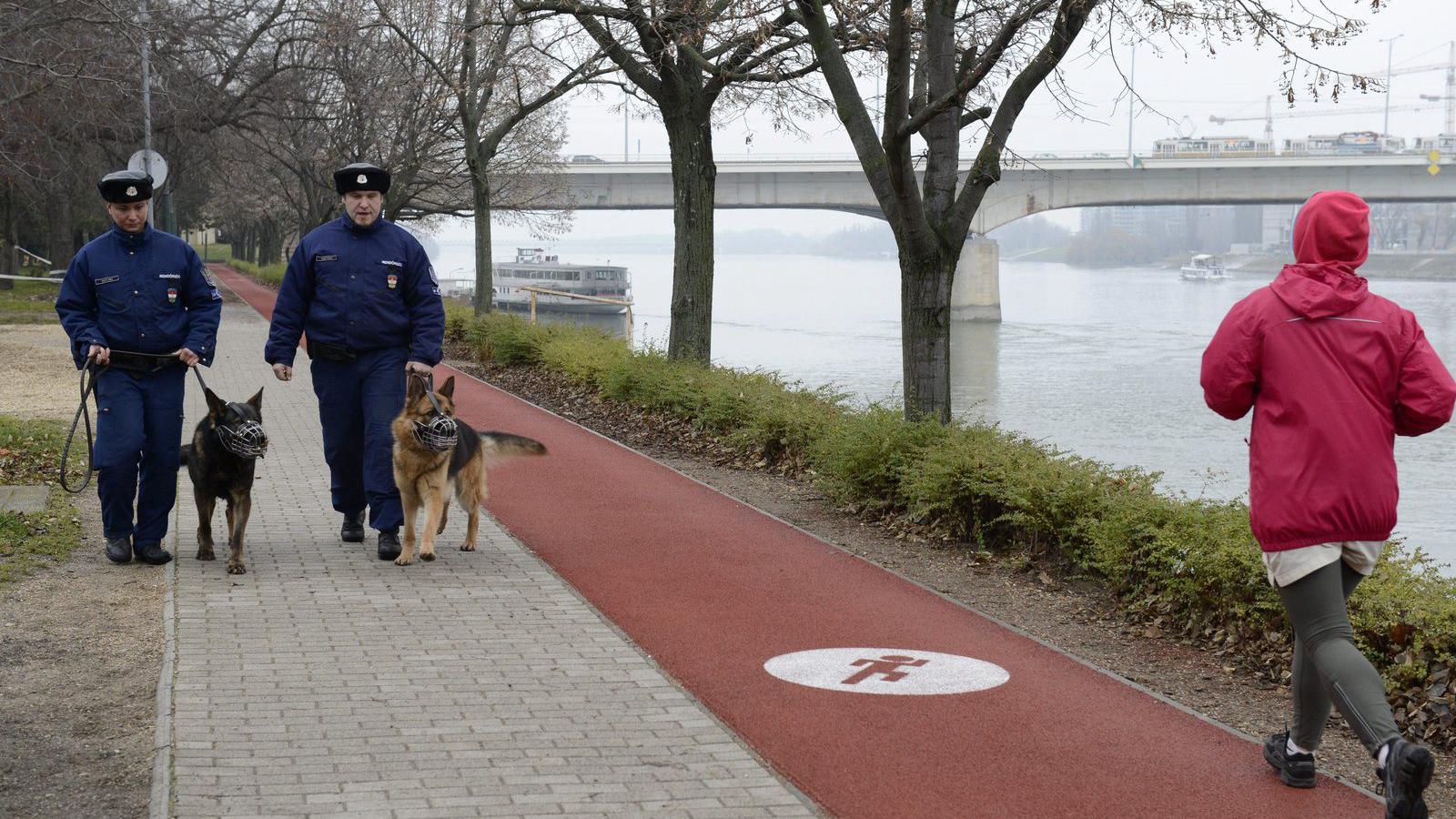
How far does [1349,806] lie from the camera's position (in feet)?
16.6

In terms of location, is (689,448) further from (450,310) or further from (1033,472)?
(450,310)

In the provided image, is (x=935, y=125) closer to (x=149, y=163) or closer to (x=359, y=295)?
(x=359, y=295)

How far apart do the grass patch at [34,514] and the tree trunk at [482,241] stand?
1782 cm

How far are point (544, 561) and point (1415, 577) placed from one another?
4835mm

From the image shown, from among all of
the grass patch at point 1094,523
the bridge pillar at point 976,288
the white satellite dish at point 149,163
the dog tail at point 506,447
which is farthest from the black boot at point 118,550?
the bridge pillar at point 976,288

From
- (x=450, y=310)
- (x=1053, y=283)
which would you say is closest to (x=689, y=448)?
(x=450, y=310)

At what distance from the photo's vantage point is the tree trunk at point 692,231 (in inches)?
740

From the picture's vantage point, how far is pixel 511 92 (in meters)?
36.6

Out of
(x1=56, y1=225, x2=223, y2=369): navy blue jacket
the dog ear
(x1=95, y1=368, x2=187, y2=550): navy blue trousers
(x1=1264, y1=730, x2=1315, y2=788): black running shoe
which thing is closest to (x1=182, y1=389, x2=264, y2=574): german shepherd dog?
the dog ear

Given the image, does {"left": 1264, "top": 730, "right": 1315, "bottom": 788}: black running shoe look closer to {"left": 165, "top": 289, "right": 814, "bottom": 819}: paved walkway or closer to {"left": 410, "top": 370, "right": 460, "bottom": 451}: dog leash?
{"left": 165, "top": 289, "right": 814, "bottom": 819}: paved walkway

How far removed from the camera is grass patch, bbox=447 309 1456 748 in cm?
650

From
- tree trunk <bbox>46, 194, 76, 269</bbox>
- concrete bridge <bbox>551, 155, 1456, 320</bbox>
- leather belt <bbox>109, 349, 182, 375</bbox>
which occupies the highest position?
concrete bridge <bbox>551, 155, 1456, 320</bbox>

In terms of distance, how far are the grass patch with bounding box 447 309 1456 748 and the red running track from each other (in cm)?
92

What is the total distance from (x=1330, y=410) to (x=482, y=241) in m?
29.5
